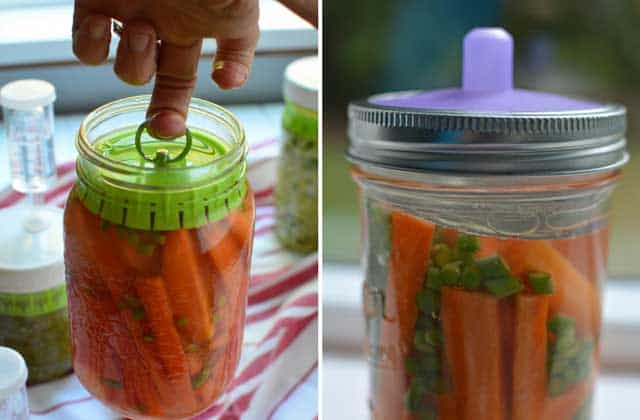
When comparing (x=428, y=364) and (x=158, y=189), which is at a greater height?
(x=158, y=189)

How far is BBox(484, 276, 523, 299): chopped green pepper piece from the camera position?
17.4 inches

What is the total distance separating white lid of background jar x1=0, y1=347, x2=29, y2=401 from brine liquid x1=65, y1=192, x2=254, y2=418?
33 mm

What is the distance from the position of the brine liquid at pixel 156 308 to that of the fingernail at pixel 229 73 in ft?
0.25

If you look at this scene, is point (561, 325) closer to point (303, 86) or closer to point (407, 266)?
point (407, 266)

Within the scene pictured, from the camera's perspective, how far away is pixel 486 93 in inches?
18.8

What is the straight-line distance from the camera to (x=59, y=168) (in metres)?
0.77

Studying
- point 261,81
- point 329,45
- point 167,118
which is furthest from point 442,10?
point 167,118

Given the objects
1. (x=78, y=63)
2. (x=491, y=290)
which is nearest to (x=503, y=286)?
(x=491, y=290)

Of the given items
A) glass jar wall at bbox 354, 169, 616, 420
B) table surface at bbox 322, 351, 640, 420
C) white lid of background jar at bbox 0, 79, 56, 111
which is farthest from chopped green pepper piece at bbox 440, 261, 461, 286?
white lid of background jar at bbox 0, 79, 56, 111

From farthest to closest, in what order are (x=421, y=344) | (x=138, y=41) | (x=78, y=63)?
(x=78, y=63) < (x=421, y=344) < (x=138, y=41)

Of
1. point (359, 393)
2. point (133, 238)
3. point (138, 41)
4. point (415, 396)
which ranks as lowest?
point (359, 393)

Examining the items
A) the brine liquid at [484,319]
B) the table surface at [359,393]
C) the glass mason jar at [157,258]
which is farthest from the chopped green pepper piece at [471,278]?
the table surface at [359,393]

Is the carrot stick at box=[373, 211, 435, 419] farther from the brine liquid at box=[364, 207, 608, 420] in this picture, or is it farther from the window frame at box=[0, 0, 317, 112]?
the window frame at box=[0, 0, 317, 112]

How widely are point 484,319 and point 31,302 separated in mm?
296
